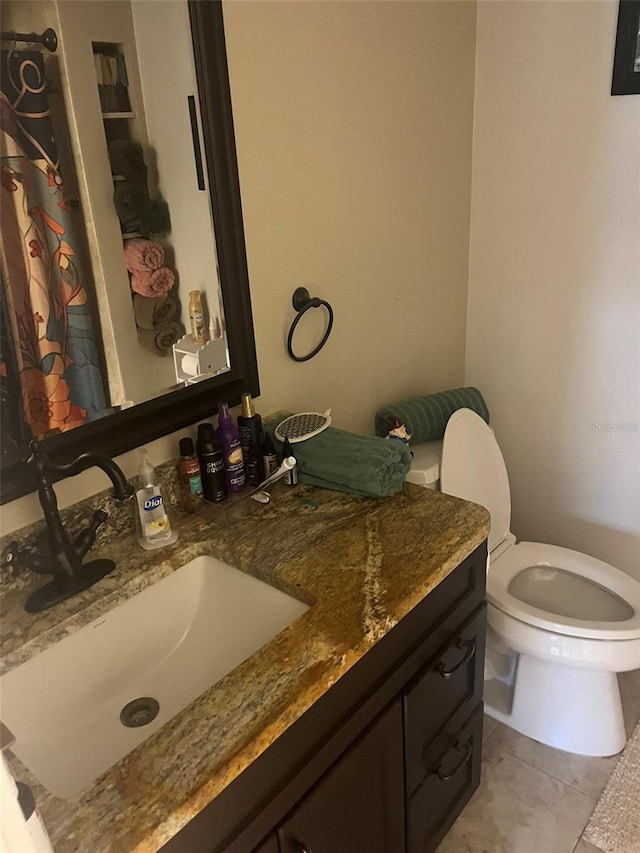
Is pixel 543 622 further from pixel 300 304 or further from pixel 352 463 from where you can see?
pixel 300 304

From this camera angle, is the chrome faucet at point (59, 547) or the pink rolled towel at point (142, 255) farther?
the pink rolled towel at point (142, 255)

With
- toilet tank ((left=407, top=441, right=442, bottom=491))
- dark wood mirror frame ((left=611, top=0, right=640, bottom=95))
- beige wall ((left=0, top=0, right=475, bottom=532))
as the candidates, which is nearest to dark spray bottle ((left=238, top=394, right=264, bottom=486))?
beige wall ((left=0, top=0, right=475, bottom=532))

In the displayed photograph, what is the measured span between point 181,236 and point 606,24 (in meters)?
1.21

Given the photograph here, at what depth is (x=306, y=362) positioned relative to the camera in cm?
164

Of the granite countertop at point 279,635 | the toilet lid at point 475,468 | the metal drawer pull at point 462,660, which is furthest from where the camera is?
the toilet lid at point 475,468

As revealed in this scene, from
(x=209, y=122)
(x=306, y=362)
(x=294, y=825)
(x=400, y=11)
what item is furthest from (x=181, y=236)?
(x=294, y=825)

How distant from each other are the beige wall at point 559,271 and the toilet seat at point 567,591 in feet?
0.86

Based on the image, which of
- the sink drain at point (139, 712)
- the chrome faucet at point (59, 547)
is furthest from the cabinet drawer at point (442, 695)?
the chrome faucet at point (59, 547)

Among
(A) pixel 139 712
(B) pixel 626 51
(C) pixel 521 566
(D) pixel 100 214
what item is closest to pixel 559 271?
(B) pixel 626 51

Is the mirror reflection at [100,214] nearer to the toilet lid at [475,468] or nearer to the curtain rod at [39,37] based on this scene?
the curtain rod at [39,37]

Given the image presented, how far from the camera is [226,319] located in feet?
4.59

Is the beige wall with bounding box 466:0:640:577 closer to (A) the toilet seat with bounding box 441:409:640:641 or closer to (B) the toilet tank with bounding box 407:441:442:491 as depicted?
(A) the toilet seat with bounding box 441:409:640:641

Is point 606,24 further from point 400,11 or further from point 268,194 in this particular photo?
point 268,194

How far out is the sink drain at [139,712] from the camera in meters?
1.09
